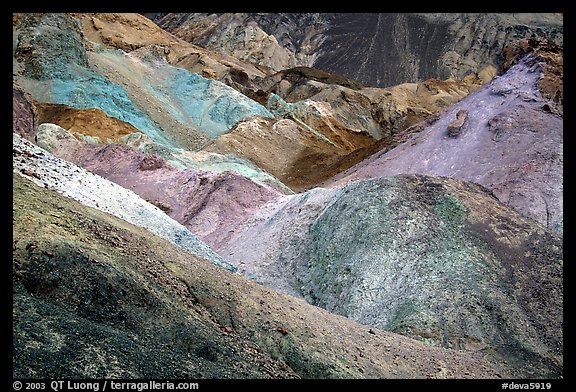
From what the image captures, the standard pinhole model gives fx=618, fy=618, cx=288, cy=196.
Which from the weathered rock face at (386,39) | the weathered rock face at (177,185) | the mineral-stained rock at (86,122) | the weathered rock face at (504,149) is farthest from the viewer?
the weathered rock face at (386,39)

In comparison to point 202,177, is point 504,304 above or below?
above

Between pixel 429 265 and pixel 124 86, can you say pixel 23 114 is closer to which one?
pixel 429 265

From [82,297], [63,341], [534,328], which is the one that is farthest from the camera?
[534,328]

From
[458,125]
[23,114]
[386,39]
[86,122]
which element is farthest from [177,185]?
[386,39]

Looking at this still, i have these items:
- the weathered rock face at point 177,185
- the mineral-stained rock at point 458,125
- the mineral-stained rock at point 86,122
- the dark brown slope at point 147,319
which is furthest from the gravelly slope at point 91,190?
the mineral-stained rock at point 86,122

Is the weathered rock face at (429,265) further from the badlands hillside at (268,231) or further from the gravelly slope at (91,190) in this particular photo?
the gravelly slope at (91,190)

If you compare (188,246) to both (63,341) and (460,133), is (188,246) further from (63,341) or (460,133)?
(460,133)

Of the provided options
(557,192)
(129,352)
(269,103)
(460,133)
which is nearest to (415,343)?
(129,352)
